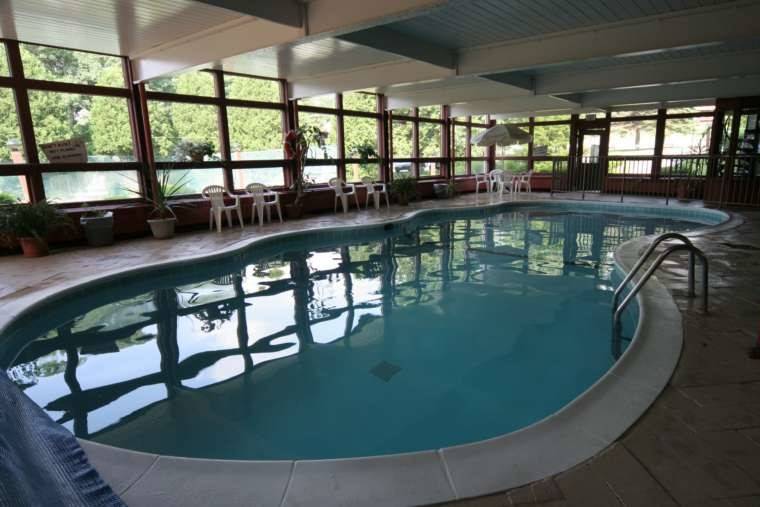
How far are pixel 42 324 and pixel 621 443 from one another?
4.53 m

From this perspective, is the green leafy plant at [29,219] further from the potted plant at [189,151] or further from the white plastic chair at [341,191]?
the white plastic chair at [341,191]

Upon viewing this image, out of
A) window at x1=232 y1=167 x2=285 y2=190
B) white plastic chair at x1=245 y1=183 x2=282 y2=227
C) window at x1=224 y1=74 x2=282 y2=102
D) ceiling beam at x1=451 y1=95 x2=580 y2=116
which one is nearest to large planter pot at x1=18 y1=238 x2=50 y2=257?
white plastic chair at x1=245 y1=183 x2=282 y2=227

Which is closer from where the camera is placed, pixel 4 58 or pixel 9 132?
pixel 4 58

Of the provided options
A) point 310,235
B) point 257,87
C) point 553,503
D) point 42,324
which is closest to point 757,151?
point 310,235

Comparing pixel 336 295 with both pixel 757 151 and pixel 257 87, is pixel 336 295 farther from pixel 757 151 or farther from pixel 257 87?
pixel 757 151

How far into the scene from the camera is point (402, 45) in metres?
6.41

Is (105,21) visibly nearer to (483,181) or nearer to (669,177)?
(669,177)

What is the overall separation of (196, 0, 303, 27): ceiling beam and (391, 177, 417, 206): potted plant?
647cm

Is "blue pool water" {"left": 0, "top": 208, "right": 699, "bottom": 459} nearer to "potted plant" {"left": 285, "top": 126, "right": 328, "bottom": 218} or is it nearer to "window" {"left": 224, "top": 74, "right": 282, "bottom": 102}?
"potted plant" {"left": 285, "top": 126, "right": 328, "bottom": 218}

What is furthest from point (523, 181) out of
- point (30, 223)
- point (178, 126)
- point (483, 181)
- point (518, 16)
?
point (30, 223)

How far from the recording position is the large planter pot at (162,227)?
7102 mm

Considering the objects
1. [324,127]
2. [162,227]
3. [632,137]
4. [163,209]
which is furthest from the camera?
[632,137]

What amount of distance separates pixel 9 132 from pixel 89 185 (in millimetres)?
1186

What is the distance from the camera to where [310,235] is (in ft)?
25.2
